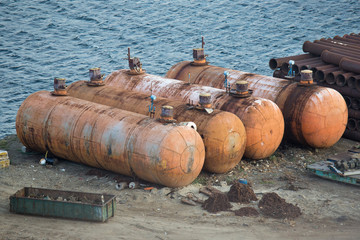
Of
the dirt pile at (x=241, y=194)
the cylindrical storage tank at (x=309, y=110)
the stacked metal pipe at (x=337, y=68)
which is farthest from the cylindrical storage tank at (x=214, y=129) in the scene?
the stacked metal pipe at (x=337, y=68)

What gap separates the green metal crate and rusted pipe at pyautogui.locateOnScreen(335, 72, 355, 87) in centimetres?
1153

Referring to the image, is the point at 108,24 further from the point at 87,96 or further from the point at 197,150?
the point at 197,150

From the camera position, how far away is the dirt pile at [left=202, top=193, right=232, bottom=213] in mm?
18281

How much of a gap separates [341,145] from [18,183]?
12.7m

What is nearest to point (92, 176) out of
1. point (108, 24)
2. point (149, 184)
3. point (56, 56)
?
point (149, 184)

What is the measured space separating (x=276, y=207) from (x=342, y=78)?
8.60 meters

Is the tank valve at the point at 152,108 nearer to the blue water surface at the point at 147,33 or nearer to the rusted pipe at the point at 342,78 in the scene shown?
the rusted pipe at the point at 342,78

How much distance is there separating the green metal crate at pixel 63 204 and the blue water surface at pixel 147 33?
18248 mm

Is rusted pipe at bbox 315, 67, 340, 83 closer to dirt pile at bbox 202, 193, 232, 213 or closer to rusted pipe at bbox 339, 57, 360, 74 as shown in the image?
rusted pipe at bbox 339, 57, 360, 74

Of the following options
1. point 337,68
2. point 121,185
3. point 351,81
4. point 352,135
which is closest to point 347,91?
point 351,81

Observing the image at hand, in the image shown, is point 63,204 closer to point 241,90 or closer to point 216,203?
point 216,203

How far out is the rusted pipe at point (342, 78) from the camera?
24172 mm

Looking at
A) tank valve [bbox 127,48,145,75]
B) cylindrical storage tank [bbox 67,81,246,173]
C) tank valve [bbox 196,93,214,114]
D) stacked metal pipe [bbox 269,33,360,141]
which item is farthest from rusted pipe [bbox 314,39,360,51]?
tank valve [bbox 196,93,214,114]

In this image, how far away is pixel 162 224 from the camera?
17297 mm
